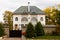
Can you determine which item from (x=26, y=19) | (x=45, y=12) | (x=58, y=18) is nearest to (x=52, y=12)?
(x=45, y=12)

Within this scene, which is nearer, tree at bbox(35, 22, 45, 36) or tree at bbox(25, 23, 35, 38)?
tree at bbox(25, 23, 35, 38)

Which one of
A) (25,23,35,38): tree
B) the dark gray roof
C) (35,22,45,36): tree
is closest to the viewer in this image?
(25,23,35,38): tree

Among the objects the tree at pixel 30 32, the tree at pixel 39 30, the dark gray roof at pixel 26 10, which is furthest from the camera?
the dark gray roof at pixel 26 10

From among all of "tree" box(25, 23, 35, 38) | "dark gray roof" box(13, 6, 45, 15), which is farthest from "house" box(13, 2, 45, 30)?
"tree" box(25, 23, 35, 38)

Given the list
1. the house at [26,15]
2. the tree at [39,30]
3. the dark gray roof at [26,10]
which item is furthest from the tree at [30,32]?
the dark gray roof at [26,10]

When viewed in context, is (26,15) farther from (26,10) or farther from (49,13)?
(49,13)

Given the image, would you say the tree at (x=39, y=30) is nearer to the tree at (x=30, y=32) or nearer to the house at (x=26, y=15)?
the tree at (x=30, y=32)

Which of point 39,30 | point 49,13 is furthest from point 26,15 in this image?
point 39,30

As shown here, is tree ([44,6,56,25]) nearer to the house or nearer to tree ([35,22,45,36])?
the house

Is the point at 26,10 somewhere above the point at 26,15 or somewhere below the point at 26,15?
above

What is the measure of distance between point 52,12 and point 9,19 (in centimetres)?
1511

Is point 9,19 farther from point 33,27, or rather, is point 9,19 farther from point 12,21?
point 33,27

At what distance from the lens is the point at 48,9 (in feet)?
278

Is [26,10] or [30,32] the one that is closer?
[30,32]
